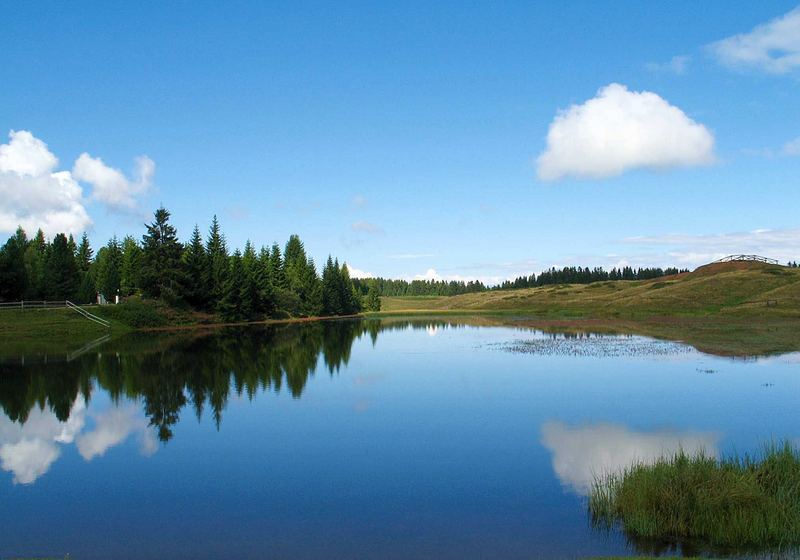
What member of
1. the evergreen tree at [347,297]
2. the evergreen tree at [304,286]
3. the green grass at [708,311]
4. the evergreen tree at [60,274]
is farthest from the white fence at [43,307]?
the evergreen tree at [347,297]

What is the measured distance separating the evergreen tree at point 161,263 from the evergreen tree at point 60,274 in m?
22.1

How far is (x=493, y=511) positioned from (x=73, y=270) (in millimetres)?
118742

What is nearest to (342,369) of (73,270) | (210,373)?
(210,373)

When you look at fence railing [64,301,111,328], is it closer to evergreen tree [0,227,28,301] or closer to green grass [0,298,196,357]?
green grass [0,298,196,357]

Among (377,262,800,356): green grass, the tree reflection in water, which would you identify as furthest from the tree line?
(377,262,800,356): green grass

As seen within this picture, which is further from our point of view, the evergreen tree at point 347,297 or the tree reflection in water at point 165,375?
the evergreen tree at point 347,297

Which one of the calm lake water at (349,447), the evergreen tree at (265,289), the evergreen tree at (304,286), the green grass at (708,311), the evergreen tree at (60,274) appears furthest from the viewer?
the evergreen tree at (304,286)

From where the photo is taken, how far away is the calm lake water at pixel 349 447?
13422 mm

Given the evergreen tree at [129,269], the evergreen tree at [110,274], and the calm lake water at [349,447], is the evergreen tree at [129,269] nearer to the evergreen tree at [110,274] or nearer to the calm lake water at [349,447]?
the evergreen tree at [110,274]

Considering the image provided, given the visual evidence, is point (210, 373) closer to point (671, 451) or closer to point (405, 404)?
point (405, 404)

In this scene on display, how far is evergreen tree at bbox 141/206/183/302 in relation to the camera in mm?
92875

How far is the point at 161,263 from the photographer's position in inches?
3691

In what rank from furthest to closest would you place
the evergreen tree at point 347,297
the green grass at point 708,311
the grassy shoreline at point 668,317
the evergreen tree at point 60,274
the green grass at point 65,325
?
the evergreen tree at point 347,297 < the evergreen tree at point 60,274 < the grassy shoreline at point 668,317 < the green grass at point 65,325 < the green grass at point 708,311

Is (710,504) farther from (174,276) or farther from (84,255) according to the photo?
(84,255)
